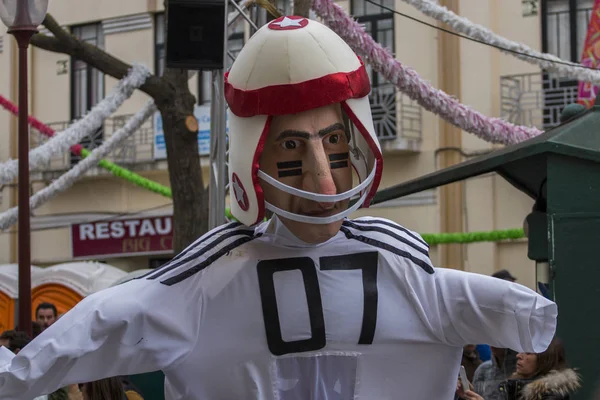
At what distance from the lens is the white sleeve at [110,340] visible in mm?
3162

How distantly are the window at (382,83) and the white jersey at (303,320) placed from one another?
14617mm

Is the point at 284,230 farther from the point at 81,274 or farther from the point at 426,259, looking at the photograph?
the point at 81,274

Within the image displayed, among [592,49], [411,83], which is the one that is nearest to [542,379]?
[411,83]

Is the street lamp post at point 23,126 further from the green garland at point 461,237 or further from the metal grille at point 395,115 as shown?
the metal grille at point 395,115

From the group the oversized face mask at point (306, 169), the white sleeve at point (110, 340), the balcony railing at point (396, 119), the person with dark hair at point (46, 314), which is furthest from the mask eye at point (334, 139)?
the balcony railing at point (396, 119)

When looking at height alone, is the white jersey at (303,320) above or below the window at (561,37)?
below

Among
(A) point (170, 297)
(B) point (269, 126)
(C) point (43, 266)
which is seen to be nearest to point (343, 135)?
(B) point (269, 126)

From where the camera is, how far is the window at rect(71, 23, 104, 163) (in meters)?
20.9

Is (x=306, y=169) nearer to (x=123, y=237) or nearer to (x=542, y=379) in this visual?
(x=542, y=379)

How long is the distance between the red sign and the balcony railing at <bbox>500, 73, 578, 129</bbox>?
19.1 feet

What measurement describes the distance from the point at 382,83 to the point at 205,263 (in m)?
15.0

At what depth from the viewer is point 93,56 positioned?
33.8 ft

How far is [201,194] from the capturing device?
1026 centimetres

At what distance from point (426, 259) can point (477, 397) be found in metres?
2.01
